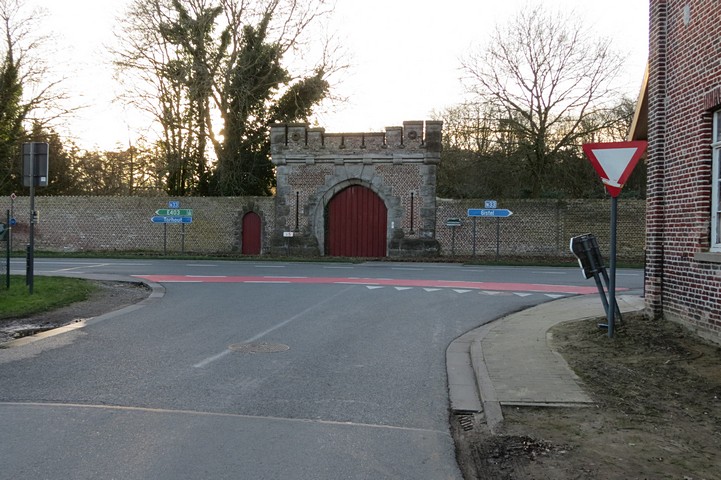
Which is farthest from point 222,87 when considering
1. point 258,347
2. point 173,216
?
point 258,347

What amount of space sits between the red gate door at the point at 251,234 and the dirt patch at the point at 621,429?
83.0 ft

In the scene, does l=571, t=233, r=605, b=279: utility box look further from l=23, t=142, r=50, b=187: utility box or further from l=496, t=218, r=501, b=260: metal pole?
l=496, t=218, r=501, b=260: metal pole

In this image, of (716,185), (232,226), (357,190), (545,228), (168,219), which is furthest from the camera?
(232,226)

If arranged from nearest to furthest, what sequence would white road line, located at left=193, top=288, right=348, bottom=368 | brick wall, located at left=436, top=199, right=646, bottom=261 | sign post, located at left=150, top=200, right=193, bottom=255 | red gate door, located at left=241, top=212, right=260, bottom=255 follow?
white road line, located at left=193, top=288, right=348, bottom=368 → brick wall, located at left=436, top=199, right=646, bottom=261 → sign post, located at left=150, top=200, right=193, bottom=255 → red gate door, located at left=241, top=212, right=260, bottom=255

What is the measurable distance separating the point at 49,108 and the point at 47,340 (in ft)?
120

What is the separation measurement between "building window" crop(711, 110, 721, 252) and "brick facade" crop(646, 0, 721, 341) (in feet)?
0.21

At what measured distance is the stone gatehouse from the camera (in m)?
29.2

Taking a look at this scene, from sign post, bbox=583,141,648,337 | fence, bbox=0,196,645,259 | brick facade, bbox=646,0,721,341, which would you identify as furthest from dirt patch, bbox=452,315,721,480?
fence, bbox=0,196,645,259

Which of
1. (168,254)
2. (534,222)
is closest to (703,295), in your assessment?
(534,222)

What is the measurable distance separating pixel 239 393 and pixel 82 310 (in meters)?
6.95

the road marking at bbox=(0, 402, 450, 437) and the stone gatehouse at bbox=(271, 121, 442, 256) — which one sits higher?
the stone gatehouse at bbox=(271, 121, 442, 256)

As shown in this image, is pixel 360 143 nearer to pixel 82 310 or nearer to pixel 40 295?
pixel 40 295

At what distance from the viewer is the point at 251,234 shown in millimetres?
31594

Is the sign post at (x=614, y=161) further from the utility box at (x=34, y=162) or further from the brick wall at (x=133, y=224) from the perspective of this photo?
the brick wall at (x=133, y=224)
